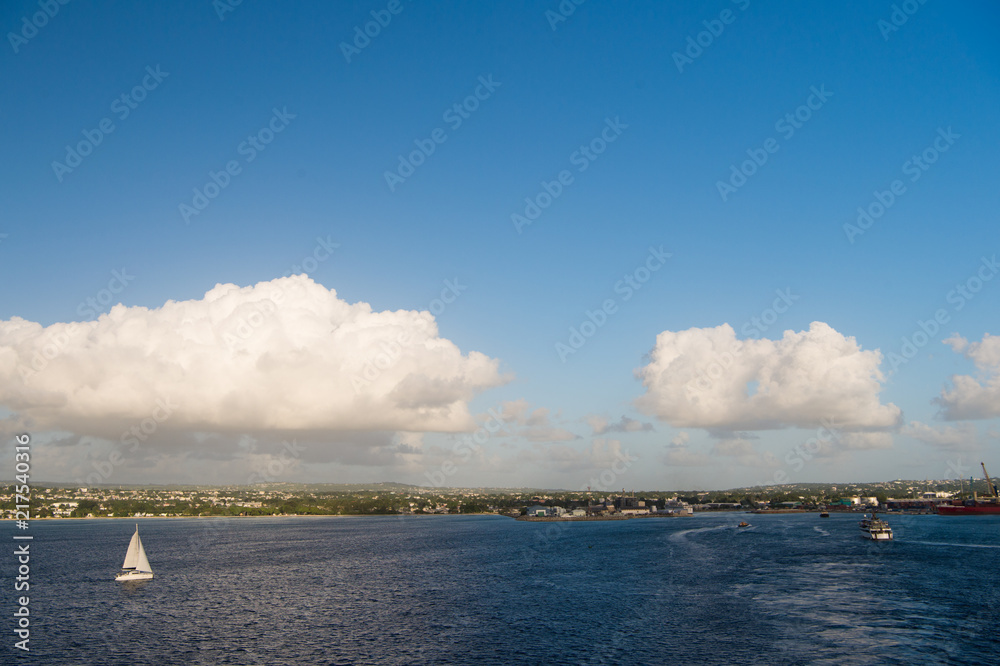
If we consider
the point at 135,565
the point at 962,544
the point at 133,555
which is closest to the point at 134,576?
the point at 135,565

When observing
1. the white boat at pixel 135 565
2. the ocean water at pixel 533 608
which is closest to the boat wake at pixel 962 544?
the ocean water at pixel 533 608

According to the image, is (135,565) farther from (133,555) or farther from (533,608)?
(533,608)

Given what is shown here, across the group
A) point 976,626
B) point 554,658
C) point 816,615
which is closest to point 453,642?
point 554,658

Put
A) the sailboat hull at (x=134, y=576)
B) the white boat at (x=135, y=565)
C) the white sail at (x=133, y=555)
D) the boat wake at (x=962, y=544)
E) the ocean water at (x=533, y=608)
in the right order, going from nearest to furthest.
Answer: the ocean water at (x=533, y=608)
the sailboat hull at (x=134, y=576)
the white boat at (x=135, y=565)
the white sail at (x=133, y=555)
the boat wake at (x=962, y=544)

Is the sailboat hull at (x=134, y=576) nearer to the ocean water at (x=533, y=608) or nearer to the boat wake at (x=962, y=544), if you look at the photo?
the ocean water at (x=533, y=608)

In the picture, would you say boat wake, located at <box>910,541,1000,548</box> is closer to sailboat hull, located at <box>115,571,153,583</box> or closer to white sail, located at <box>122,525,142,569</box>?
sailboat hull, located at <box>115,571,153,583</box>
